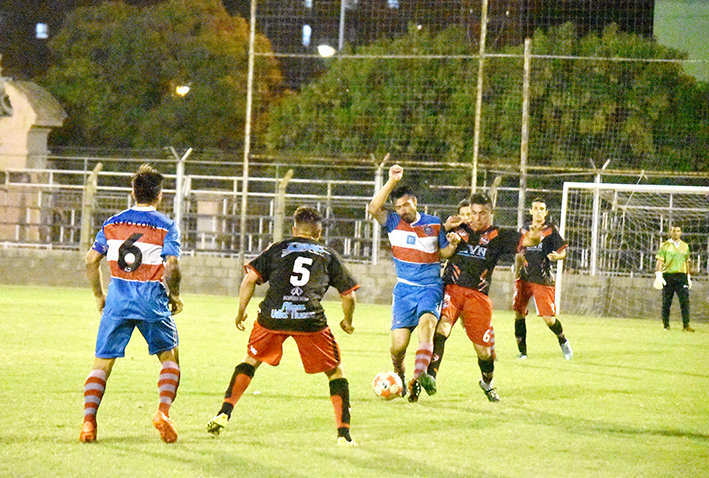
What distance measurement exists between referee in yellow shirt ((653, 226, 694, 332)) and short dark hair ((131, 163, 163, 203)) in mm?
13520

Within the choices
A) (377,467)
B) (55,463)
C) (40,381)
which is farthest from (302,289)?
(40,381)

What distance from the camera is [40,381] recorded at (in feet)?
29.5

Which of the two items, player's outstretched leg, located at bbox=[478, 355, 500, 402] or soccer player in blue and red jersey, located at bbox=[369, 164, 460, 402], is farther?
player's outstretched leg, located at bbox=[478, 355, 500, 402]

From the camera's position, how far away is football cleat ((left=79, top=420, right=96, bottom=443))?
637 centimetres

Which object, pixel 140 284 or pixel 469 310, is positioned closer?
pixel 140 284

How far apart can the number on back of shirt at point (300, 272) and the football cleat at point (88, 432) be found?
1.53 meters

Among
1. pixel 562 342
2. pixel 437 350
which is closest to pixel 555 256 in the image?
pixel 562 342

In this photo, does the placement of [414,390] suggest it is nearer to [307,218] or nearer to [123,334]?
[307,218]

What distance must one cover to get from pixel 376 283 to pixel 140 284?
15341mm

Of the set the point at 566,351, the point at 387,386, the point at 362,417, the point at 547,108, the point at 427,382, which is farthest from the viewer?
the point at 547,108

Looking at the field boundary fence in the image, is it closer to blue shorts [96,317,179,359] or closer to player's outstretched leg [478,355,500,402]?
player's outstretched leg [478,355,500,402]

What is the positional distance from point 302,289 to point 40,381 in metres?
3.36

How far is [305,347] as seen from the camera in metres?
6.79

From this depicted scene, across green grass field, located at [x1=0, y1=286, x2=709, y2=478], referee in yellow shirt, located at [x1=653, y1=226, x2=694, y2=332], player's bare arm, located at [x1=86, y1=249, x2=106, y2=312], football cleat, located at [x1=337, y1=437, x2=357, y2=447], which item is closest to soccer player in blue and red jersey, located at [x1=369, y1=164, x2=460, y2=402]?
green grass field, located at [x1=0, y1=286, x2=709, y2=478]
